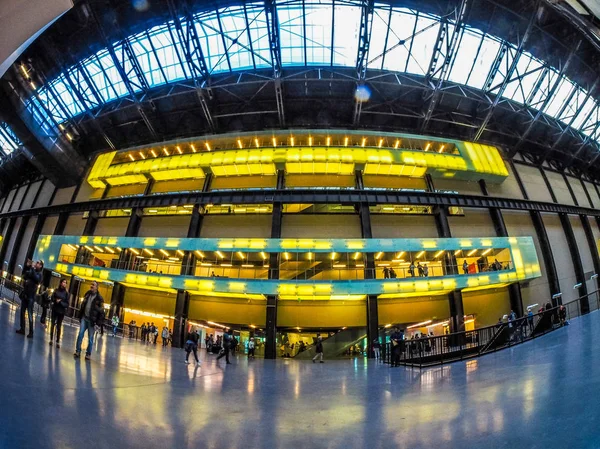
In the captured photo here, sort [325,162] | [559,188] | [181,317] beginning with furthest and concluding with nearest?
[559,188], [325,162], [181,317]

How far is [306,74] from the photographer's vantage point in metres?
26.5

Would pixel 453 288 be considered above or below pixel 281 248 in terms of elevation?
below

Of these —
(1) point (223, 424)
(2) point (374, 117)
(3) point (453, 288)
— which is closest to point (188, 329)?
(3) point (453, 288)

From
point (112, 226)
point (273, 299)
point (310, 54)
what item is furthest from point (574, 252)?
point (112, 226)

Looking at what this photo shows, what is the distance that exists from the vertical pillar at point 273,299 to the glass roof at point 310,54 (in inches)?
434

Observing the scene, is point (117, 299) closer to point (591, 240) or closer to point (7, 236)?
point (7, 236)

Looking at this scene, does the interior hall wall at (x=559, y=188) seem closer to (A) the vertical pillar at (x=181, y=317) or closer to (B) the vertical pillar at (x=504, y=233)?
(B) the vertical pillar at (x=504, y=233)

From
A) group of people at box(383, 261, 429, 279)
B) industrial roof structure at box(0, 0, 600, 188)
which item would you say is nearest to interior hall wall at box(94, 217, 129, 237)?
industrial roof structure at box(0, 0, 600, 188)

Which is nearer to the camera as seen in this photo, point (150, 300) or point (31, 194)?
point (150, 300)

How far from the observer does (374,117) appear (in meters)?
29.1

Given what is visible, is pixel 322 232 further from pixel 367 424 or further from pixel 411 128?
pixel 367 424

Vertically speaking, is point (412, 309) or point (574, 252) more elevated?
point (574, 252)

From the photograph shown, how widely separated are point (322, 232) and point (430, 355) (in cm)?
1388

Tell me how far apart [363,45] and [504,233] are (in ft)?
→ 63.7
